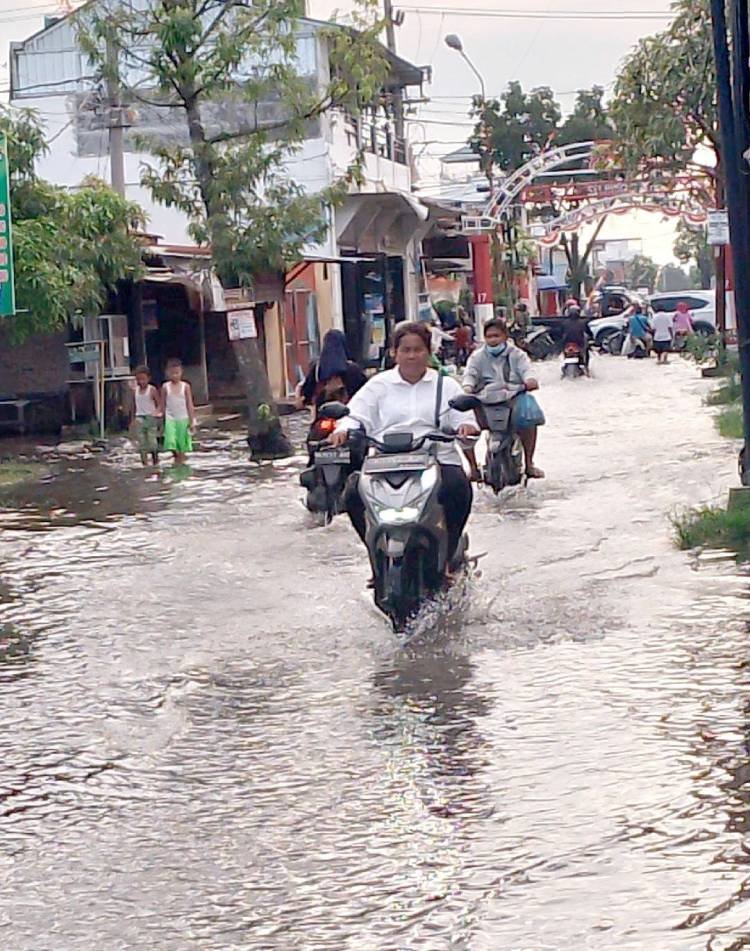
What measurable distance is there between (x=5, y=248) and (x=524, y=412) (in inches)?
276

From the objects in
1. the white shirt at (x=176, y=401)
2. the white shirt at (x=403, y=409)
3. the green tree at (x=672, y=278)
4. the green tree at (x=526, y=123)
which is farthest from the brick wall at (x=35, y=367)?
the green tree at (x=672, y=278)

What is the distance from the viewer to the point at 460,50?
163ft

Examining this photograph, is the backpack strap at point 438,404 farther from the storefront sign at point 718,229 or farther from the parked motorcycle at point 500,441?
the storefront sign at point 718,229

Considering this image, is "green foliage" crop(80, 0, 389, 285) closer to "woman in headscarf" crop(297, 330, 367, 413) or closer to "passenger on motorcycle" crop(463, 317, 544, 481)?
"passenger on motorcycle" crop(463, 317, 544, 481)

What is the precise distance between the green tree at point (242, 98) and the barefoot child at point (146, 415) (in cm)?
113

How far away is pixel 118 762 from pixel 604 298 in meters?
58.0

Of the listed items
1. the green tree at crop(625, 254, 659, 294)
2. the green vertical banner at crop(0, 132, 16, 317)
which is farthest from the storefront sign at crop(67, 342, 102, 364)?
the green tree at crop(625, 254, 659, 294)

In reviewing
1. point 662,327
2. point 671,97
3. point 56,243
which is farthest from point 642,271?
point 56,243

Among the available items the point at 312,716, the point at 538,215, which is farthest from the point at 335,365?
the point at 538,215

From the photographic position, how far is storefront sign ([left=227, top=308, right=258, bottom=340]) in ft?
64.8

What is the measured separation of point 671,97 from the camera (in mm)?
25969

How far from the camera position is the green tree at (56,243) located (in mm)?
20562

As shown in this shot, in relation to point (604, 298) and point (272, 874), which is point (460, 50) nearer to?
point (604, 298)

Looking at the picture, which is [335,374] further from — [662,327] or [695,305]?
[695,305]
